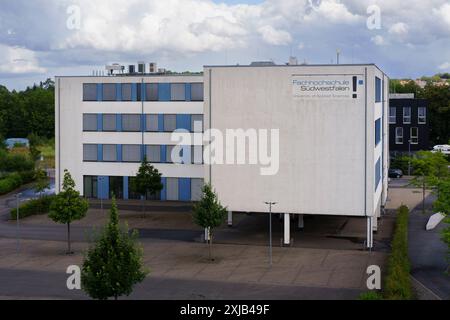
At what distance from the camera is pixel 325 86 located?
39500 millimetres

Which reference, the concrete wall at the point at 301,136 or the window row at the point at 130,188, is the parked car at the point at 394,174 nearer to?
the window row at the point at 130,188

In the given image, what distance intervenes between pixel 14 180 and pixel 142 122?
16.6 meters

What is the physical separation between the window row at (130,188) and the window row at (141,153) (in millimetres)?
1671

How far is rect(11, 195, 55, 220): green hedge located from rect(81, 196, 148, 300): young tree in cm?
2940

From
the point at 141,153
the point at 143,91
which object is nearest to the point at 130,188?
the point at 141,153

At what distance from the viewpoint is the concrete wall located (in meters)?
39.5

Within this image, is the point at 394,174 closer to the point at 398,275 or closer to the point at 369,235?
the point at 369,235

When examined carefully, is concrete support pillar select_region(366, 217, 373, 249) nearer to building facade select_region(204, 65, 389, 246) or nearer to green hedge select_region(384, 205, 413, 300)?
building facade select_region(204, 65, 389, 246)

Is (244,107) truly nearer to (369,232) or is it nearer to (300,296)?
(369,232)

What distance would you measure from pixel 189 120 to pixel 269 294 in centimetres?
3158

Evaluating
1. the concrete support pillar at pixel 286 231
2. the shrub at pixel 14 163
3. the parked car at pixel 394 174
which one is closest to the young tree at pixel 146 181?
the concrete support pillar at pixel 286 231

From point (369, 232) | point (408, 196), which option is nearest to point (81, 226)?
point (369, 232)

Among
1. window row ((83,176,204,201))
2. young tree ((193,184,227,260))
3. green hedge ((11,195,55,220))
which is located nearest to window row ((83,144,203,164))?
window row ((83,176,204,201))

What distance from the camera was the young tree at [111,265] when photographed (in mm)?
23422
